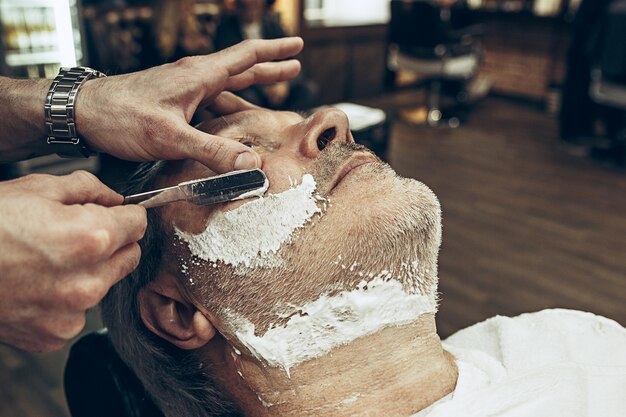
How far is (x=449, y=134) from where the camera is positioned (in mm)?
5551

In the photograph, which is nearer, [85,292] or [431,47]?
[85,292]

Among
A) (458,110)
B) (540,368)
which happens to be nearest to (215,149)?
(540,368)

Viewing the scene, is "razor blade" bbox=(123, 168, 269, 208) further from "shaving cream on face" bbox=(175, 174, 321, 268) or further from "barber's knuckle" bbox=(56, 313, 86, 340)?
"barber's knuckle" bbox=(56, 313, 86, 340)

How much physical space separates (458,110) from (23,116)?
19.0 ft

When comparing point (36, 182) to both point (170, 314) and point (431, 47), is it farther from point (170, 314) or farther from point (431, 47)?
point (431, 47)

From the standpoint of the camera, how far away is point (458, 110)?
20.7 feet

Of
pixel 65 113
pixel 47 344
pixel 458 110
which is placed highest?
pixel 65 113

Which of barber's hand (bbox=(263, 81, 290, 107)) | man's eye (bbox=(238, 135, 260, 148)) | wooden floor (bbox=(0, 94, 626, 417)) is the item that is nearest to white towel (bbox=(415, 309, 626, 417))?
man's eye (bbox=(238, 135, 260, 148))

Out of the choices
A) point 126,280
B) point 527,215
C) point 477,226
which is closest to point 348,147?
point 126,280

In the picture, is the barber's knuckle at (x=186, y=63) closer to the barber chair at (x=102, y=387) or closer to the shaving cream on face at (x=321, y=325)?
the shaving cream on face at (x=321, y=325)

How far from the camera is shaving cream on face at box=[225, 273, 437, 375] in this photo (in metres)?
1.04

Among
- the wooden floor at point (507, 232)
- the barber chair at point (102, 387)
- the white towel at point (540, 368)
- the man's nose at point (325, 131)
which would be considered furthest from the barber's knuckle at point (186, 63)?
the wooden floor at point (507, 232)

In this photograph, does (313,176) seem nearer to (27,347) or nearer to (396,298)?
(396,298)

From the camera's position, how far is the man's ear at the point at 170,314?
1.11m
